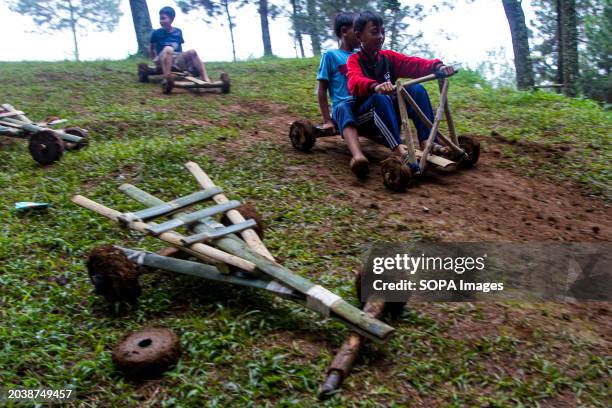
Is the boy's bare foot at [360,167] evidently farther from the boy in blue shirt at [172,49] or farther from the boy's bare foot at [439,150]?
the boy in blue shirt at [172,49]

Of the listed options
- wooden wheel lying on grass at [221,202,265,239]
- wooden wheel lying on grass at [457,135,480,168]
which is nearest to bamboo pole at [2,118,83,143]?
wooden wheel lying on grass at [221,202,265,239]

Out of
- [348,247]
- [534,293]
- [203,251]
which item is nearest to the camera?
[203,251]

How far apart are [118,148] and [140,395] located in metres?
4.16

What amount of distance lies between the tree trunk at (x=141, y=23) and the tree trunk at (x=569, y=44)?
409 inches

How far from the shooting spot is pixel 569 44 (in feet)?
33.1

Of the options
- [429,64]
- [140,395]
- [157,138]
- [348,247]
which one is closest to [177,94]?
[157,138]

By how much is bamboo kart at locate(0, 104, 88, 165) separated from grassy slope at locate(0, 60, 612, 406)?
0.16 m

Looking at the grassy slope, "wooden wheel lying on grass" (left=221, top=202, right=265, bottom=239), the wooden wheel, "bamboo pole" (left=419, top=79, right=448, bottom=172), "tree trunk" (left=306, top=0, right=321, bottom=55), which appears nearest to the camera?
the grassy slope

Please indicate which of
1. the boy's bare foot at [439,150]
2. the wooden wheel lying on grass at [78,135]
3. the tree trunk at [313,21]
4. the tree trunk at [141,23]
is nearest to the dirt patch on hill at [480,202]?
the boy's bare foot at [439,150]

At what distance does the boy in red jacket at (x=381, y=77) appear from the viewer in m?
5.30

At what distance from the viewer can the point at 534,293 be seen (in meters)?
3.54

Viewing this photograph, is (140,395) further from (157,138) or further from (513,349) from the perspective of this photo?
Result: (157,138)

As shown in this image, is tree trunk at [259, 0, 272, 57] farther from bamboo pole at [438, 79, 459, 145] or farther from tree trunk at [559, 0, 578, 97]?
bamboo pole at [438, 79, 459, 145]

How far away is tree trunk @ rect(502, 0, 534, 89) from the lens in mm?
12119
